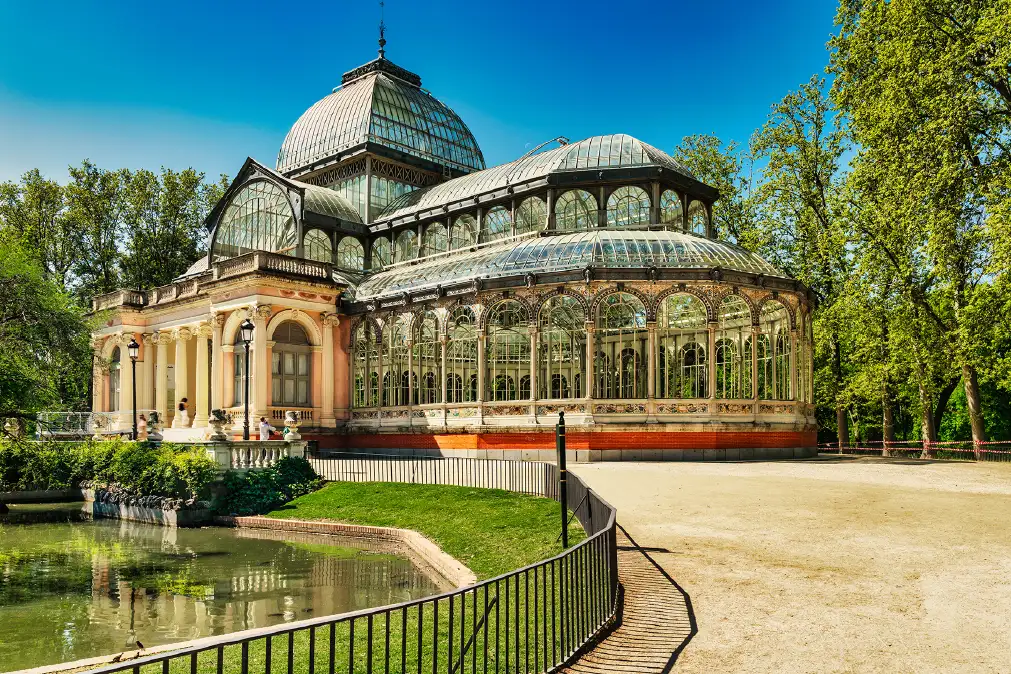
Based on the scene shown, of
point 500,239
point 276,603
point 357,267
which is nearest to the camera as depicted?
point 276,603

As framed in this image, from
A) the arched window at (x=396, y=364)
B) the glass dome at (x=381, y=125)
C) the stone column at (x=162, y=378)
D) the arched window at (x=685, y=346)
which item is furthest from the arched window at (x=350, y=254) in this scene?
the arched window at (x=685, y=346)

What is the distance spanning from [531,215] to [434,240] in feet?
19.6

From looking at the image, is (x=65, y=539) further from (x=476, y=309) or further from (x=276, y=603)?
(x=476, y=309)

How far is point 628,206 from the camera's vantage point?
115ft

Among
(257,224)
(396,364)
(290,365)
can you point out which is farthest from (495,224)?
(257,224)

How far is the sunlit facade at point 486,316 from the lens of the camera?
29625 mm

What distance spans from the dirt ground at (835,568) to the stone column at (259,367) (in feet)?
59.9

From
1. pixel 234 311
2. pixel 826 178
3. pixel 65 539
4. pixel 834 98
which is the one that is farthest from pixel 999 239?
pixel 234 311

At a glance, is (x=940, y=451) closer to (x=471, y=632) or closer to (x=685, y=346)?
(x=685, y=346)

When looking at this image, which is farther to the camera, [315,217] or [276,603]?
[315,217]

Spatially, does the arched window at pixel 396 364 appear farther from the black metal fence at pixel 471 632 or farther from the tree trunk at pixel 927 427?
the black metal fence at pixel 471 632

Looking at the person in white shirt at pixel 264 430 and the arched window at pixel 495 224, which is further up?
the arched window at pixel 495 224

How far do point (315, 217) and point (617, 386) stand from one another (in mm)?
16579

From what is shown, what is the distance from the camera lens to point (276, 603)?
43.2 ft
